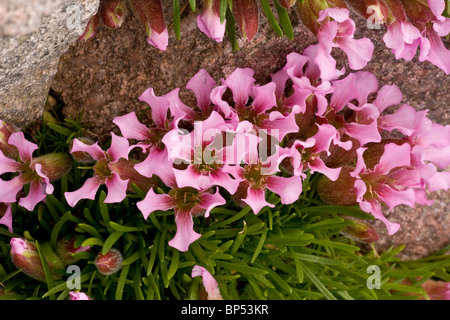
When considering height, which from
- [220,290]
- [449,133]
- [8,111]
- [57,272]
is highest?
[8,111]

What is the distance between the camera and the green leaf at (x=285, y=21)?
61.2 inches

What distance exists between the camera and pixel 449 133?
1.73 meters

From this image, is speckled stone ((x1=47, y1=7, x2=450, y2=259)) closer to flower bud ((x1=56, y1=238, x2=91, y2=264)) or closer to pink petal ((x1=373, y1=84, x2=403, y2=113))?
pink petal ((x1=373, y1=84, x2=403, y2=113))

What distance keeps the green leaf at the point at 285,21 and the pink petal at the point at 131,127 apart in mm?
487

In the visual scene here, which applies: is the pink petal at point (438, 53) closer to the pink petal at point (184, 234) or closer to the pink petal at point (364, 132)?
the pink petal at point (364, 132)

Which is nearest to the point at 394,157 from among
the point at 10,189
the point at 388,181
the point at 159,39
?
the point at 388,181

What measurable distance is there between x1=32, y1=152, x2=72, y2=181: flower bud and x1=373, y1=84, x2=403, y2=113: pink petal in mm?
979

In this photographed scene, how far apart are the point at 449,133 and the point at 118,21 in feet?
3.44

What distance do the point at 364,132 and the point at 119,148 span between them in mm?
714

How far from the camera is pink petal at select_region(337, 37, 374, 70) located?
1.57 metres

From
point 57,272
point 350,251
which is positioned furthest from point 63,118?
point 350,251

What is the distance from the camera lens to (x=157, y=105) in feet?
5.27

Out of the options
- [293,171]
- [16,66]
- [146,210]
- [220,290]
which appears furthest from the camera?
[220,290]
